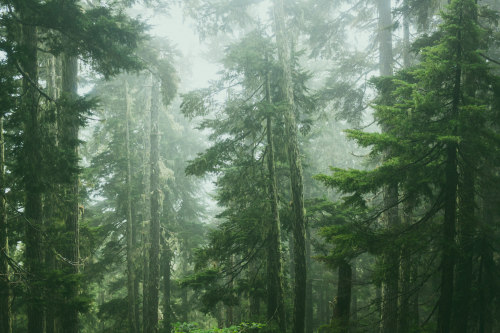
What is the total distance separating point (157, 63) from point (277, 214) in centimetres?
887

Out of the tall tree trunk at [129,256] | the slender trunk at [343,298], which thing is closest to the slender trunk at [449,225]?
the slender trunk at [343,298]

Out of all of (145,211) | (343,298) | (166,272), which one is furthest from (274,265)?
(166,272)

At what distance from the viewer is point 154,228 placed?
50.0 ft

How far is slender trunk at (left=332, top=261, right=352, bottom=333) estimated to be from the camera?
608 cm

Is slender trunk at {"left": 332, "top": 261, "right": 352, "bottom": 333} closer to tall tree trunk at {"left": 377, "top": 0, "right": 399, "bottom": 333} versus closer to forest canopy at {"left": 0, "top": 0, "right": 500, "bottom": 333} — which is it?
forest canopy at {"left": 0, "top": 0, "right": 500, "bottom": 333}

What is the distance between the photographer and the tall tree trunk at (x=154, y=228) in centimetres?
1427

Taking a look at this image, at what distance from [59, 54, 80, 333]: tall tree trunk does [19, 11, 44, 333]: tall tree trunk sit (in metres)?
0.58

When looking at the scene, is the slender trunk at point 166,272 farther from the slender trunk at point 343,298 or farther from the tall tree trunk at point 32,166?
the slender trunk at point 343,298

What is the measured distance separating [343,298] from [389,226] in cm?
245

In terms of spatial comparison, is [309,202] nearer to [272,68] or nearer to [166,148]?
[272,68]

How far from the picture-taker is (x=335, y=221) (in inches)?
411

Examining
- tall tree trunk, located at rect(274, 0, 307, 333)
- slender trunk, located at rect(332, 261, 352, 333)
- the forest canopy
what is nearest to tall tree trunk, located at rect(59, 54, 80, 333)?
the forest canopy

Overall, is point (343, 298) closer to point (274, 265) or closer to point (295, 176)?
point (274, 265)

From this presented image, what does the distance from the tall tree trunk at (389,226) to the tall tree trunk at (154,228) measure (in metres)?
10.2
